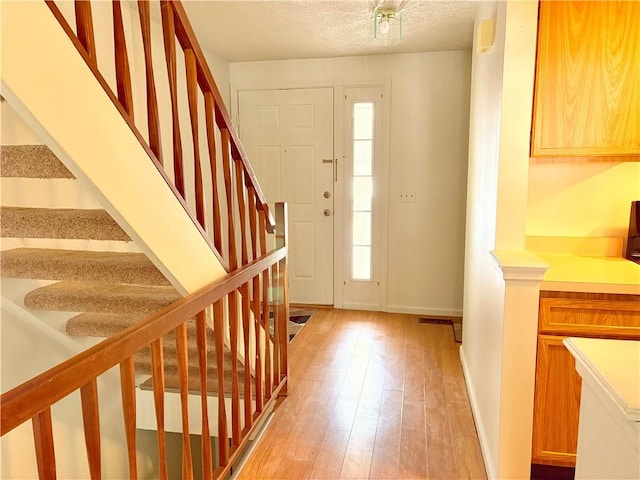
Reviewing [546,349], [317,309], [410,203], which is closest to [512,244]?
[546,349]

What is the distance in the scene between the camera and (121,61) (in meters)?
1.37

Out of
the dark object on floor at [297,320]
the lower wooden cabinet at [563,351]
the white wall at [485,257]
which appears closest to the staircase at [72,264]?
the white wall at [485,257]

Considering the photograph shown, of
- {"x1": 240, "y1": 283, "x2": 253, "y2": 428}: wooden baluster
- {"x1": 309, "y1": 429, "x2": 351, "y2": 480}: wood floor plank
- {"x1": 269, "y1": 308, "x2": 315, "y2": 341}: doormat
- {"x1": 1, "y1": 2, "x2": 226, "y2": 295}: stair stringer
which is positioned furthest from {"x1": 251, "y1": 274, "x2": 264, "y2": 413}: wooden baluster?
{"x1": 269, "y1": 308, "x2": 315, "y2": 341}: doormat

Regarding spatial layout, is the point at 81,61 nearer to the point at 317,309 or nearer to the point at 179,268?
the point at 179,268

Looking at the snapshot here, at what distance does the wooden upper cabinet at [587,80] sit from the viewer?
1946mm

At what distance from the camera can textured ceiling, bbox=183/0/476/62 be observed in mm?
2934

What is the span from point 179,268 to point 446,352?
242 cm

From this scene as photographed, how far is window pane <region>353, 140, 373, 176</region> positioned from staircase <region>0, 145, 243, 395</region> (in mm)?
2599

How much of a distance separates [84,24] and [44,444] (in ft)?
3.48

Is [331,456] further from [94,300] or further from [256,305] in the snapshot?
[94,300]

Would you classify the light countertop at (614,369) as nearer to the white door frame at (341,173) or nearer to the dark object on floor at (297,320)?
the dark object on floor at (297,320)

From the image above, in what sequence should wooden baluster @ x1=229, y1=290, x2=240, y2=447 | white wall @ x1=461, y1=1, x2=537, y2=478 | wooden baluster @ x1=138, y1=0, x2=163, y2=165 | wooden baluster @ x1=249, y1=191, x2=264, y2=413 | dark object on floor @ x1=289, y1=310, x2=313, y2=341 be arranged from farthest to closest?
dark object on floor @ x1=289, y1=310, x2=313, y2=341 < wooden baluster @ x1=249, y1=191, x2=264, y2=413 < wooden baluster @ x1=229, y1=290, x2=240, y2=447 < white wall @ x1=461, y1=1, x2=537, y2=478 < wooden baluster @ x1=138, y1=0, x2=163, y2=165

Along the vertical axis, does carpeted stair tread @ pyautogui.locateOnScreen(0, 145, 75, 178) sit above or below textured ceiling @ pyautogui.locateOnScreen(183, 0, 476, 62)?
below

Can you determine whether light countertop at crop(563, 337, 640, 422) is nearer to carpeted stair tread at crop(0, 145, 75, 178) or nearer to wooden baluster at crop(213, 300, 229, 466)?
wooden baluster at crop(213, 300, 229, 466)
